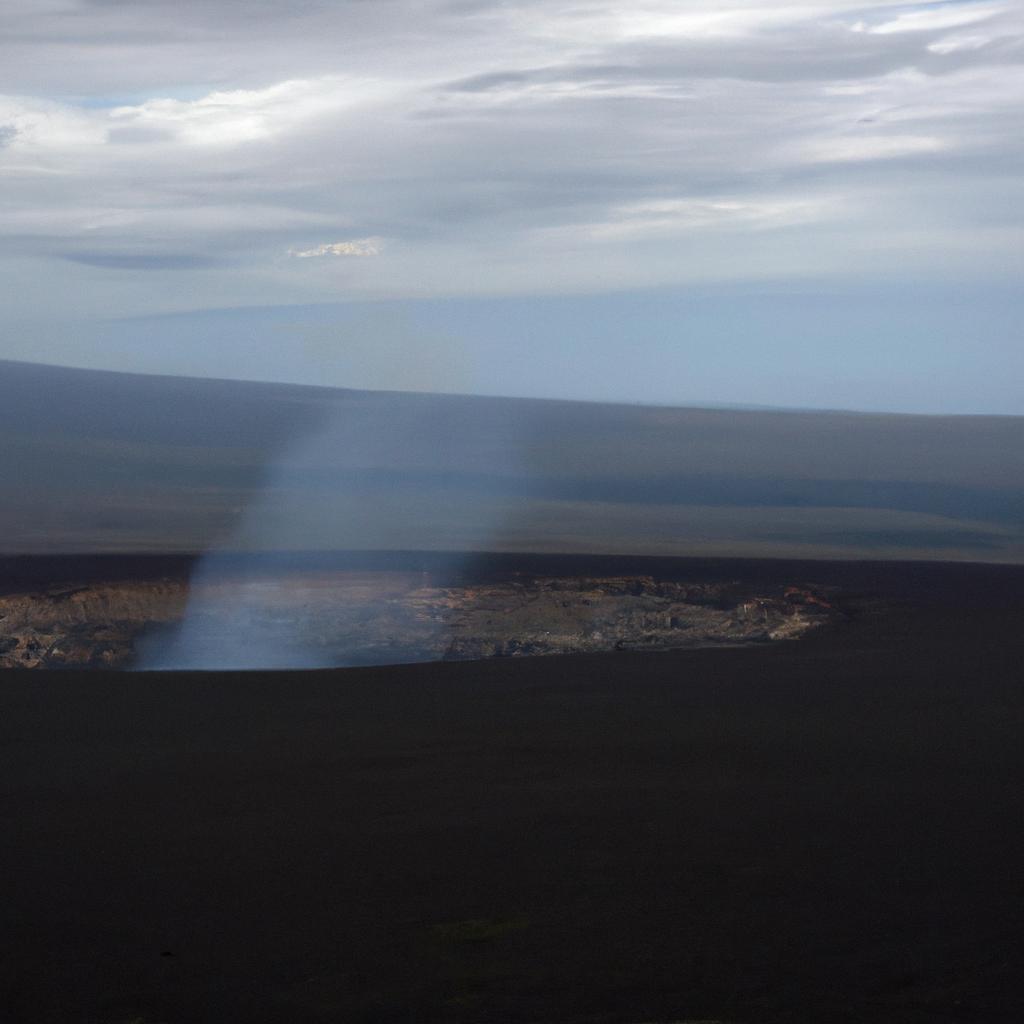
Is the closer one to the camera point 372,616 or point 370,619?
point 370,619

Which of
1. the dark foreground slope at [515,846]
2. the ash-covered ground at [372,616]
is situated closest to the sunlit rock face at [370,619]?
the ash-covered ground at [372,616]

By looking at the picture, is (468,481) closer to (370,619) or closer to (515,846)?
(370,619)

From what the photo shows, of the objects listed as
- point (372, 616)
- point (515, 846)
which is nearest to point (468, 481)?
point (372, 616)

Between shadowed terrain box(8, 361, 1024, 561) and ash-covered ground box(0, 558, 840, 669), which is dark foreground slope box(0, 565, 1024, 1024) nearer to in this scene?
ash-covered ground box(0, 558, 840, 669)

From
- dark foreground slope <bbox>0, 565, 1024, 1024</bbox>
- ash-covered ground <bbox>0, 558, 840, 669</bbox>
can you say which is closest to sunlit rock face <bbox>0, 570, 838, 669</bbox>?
ash-covered ground <bbox>0, 558, 840, 669</bbox>

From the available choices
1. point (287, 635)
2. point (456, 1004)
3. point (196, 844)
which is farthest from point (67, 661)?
point (456, 1004)

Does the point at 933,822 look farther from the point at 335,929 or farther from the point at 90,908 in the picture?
the point at 90,908
